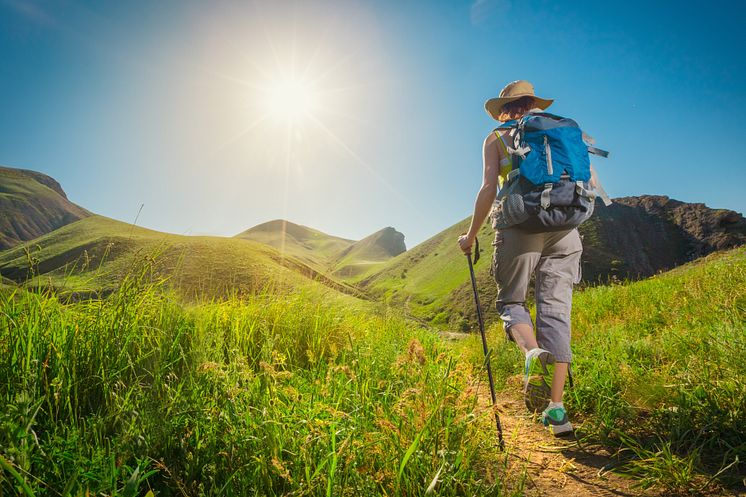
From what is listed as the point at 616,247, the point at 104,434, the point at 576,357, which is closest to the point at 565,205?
the point at 576,357

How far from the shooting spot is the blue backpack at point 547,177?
A: 127 inches

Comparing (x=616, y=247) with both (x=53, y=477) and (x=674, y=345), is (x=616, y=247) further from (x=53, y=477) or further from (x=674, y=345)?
(x=53, y=477)

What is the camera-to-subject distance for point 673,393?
296 cm

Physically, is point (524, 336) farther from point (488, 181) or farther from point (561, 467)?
point (488, 181)

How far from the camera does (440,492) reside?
1797mm

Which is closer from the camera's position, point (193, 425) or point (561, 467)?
point (193, 425)

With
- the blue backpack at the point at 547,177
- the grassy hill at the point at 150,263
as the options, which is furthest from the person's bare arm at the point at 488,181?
the grassy hill at the point at 150,263

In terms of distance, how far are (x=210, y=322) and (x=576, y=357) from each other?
14.7 feet

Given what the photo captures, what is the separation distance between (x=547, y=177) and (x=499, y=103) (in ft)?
4.07

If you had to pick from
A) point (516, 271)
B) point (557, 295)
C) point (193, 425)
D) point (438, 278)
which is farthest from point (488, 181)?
point (438, 278)

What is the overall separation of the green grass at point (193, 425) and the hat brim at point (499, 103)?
120 inches

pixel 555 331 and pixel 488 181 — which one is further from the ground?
pixel 488 181

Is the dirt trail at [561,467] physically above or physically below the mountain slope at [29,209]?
below

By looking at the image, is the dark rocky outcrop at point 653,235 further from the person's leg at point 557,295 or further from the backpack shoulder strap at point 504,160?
the backpack shoulder strap at point 504,160
